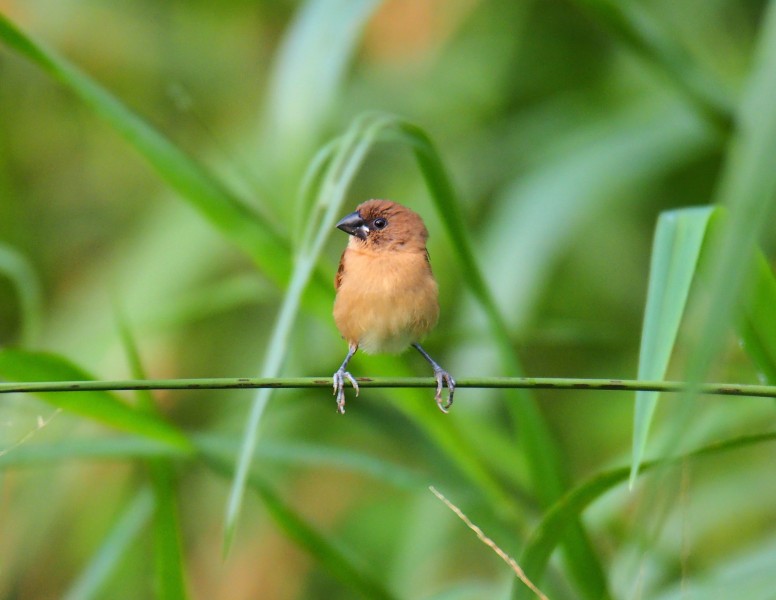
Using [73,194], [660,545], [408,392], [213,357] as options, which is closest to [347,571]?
[408,392]

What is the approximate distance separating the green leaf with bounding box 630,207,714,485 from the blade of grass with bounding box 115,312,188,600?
946 millimetres

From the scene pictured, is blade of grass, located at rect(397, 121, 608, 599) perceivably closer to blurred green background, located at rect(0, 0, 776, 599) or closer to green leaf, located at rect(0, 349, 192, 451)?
blurred green background, located at rect(0, 0, 776, 599)

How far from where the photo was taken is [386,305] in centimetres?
238

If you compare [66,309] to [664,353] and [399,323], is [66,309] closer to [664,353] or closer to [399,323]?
[399,323]

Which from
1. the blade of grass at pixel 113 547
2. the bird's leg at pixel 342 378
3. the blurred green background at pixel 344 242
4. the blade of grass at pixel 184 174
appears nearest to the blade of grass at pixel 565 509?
the bird's leg at pixel 342 378

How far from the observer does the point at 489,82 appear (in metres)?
4.35

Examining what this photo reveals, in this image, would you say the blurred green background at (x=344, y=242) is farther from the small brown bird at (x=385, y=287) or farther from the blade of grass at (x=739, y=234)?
the blade of grass at (x=739, y=234)

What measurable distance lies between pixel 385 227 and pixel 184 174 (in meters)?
0.64

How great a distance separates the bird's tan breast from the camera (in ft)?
7.77

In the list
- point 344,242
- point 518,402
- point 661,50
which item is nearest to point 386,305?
point 518,402

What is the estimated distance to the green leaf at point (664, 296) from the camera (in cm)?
151

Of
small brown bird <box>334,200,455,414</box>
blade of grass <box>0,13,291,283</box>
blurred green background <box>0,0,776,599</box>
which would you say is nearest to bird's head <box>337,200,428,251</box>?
small brown bird <box>334,200,455,414</box>

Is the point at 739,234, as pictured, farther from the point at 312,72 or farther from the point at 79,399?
the point at 312,72

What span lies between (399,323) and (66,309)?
228cm
